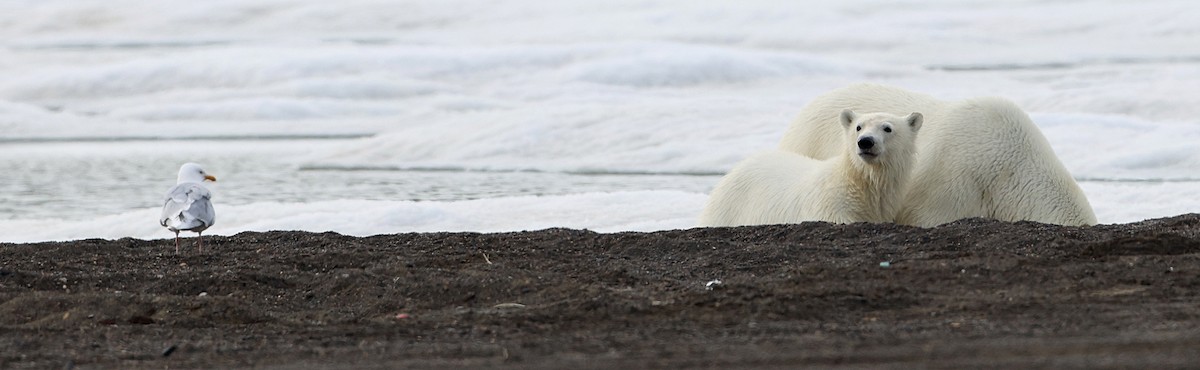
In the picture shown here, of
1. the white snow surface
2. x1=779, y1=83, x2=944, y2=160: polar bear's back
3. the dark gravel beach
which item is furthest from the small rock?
the white snow surface

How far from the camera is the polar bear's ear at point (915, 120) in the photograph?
303 inches

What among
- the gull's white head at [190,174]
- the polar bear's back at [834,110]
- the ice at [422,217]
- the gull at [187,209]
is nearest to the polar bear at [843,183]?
the polar bear's back at [834,110]

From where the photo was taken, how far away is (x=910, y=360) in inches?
149

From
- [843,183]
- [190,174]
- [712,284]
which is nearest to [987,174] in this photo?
[843,183]

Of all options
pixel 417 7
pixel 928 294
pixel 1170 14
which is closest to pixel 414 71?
pixel 417 7

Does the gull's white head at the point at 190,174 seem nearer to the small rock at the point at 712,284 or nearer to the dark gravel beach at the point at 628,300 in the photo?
the dark gravel beach at the point at 628,300

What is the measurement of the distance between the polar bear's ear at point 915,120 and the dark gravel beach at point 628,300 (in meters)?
0.78

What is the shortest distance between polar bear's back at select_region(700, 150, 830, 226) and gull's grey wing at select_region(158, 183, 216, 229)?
10.4ft

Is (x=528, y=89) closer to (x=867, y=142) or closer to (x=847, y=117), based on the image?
(x=847, y=117)

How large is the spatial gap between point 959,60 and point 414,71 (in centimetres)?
923

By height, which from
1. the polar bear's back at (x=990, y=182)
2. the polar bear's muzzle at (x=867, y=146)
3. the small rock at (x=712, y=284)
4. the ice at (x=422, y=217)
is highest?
the polar bear's muzzle at (x=867, y=146)

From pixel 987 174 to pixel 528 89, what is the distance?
13.6 meters

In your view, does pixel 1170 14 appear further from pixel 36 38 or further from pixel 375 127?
pixel 36 38

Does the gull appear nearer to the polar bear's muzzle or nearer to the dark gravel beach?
the dark gravel beach
